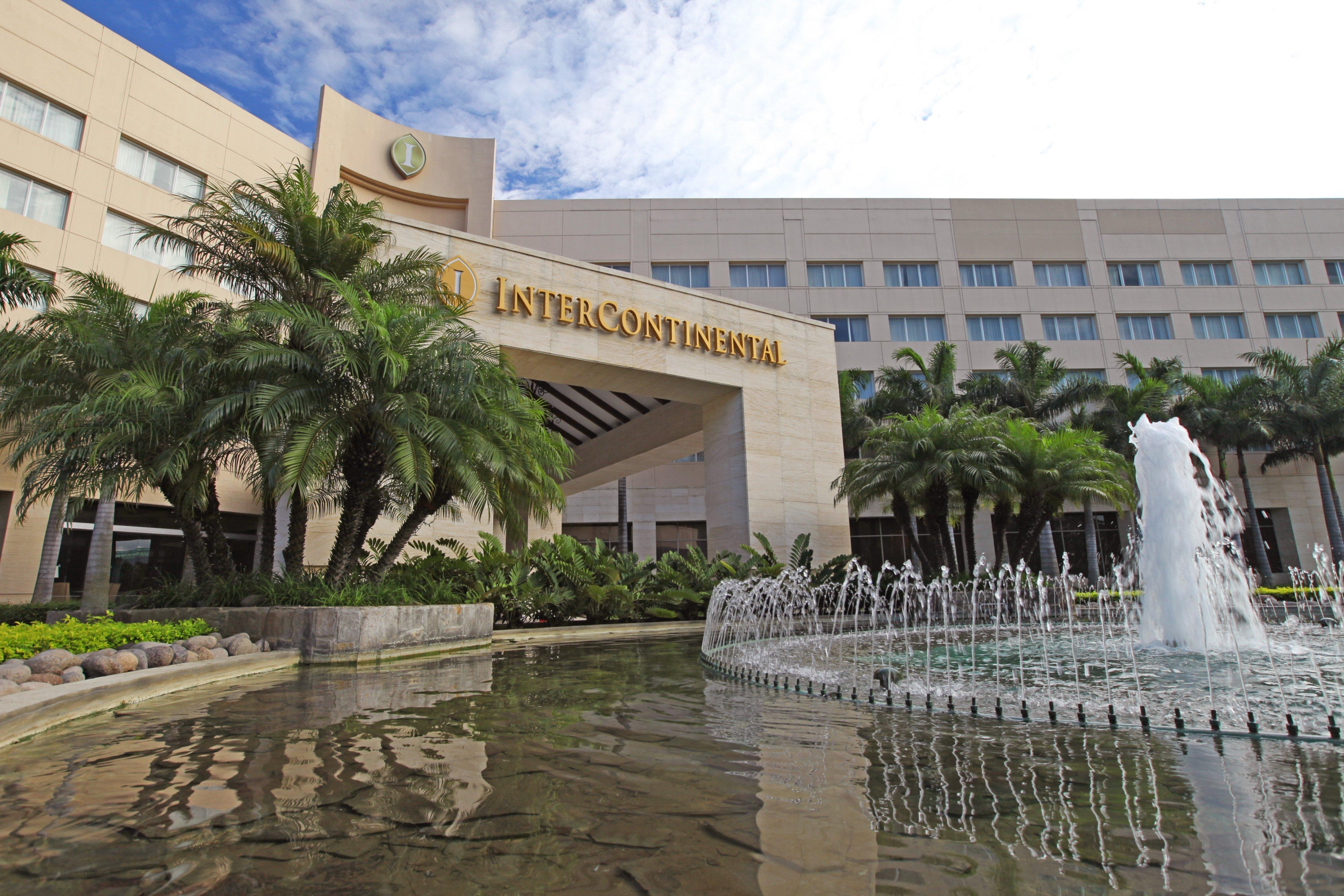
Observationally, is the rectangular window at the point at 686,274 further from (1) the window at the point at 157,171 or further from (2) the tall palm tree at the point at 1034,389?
(1) the window at the point at 157,171

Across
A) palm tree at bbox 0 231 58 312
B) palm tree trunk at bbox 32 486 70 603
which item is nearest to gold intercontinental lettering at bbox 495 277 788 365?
palm tree at bbox 0 231 58 312

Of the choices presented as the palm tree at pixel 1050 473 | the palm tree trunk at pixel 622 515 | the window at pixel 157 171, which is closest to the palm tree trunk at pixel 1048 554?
the palm tree at pixel 1050 473

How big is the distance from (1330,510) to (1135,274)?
629 inches

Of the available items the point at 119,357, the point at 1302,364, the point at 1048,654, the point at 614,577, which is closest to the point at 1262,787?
the point at 1048,654

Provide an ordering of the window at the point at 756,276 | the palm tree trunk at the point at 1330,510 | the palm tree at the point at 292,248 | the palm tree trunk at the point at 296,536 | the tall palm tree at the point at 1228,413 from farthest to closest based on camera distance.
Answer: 1. the window at the point at 756,276
2. the palm tree trunk at the point at 1330,510
3. the tall palm tree at the point at 1228,413
4. the palm tree at the point at 292,248
5. the palm tree trunk at the point at 296,536

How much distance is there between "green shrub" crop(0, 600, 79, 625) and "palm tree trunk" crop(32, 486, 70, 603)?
2144 millimetres

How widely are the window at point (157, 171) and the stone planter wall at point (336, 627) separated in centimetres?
1810

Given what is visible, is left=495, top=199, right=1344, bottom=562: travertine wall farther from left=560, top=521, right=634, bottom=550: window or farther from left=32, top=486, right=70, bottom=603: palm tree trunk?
left=32, top=486, right=70, bottom=603: palm tree trunk

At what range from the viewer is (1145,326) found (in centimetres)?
4222

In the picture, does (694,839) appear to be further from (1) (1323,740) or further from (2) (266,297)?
(2) (266,297)

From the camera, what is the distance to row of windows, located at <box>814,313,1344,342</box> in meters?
41.6

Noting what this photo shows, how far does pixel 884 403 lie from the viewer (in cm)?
3216

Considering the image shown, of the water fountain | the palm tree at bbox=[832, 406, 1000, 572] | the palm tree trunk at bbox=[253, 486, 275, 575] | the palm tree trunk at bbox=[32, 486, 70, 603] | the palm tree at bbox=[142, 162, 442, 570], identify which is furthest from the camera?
the palm tree at bbox=[832, 406, 1000, 572]

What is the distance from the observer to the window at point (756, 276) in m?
41.9
